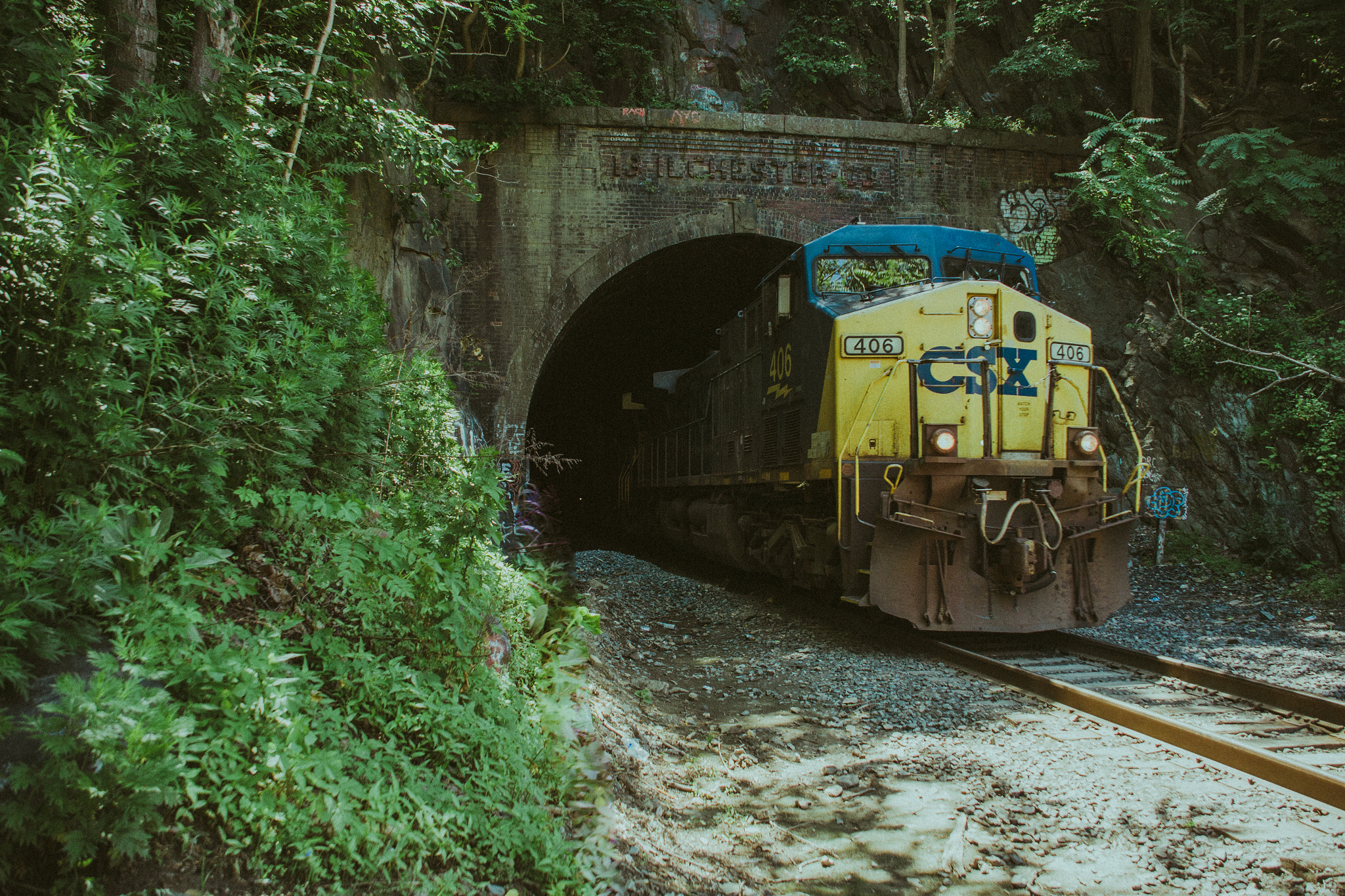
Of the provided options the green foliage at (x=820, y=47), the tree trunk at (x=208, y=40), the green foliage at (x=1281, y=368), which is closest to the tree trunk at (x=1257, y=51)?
the green foliage at (x=1281, y=368)

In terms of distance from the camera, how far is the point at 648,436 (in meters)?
15.5

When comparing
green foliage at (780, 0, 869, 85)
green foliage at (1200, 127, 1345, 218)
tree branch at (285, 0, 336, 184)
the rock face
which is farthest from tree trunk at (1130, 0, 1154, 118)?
tree branch at (285, 0, 336, 184)

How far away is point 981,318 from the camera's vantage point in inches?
242

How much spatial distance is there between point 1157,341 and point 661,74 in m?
10.0

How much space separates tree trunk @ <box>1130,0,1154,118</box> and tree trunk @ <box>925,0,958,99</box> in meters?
2.94

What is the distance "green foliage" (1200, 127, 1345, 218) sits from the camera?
1057cm

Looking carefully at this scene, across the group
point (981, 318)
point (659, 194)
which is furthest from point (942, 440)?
point (659, 194)

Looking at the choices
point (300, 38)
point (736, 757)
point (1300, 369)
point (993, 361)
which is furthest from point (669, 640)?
point (1300, 369)

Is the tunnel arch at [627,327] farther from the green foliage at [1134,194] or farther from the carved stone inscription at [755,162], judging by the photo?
the green foliage at [1134,194]

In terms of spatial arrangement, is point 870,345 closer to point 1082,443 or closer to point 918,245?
point 918,245

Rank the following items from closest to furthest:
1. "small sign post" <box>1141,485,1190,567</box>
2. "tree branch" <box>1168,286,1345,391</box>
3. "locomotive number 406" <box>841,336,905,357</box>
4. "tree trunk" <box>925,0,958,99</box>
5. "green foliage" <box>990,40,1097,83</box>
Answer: "locomotive number 406" <box>841,336,905,357</box> → "tree branch" <box>1168,286,1345,391</box> → "small sign post" <box>1141,485,1190,567</box> → "green foliage" <box>990,40,1097,83</box> → "tree trunk" <box>925,0,958,99</box>

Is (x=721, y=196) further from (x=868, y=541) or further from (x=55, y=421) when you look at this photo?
(x=55, y=421)

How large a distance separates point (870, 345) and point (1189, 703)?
321cm

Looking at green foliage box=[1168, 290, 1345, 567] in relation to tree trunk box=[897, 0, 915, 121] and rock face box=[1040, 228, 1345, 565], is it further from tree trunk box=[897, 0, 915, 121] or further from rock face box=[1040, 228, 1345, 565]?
tree trunk box=[897, 0, 915, 121]
